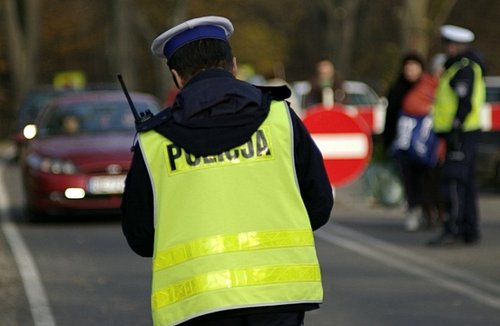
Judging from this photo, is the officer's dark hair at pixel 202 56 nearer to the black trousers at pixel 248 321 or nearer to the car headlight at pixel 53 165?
the black trousers at pixel 248 321

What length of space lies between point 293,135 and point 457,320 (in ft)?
17.0

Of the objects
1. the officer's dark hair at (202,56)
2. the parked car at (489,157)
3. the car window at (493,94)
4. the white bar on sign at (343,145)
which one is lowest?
the parked car at (489,157)

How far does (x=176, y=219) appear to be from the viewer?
484 cm

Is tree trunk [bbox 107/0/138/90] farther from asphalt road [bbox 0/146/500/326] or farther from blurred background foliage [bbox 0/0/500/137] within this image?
asphalt road [bbox 0/146/500/326]

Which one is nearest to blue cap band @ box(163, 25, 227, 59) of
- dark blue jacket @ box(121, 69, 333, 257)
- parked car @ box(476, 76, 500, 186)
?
dark blue jacket @ box(121, 69, 333, 257)

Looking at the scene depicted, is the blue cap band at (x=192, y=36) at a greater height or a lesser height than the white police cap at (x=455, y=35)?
greater

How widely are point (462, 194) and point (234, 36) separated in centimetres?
6290

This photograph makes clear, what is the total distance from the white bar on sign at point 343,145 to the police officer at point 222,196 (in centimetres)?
1423

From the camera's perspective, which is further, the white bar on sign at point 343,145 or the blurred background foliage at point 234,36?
the blurred background foliage at point 234,36

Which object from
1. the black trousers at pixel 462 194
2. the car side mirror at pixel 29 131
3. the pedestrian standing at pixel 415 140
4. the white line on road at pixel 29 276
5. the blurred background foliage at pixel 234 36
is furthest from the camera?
the blurred background foliage at pixel 234 36

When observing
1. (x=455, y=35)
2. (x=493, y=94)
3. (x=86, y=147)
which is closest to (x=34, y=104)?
(x=493, y=94)

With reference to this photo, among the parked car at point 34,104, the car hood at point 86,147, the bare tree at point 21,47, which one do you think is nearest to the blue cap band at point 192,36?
the car hood at point 86,147

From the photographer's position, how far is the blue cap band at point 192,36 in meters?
4.94

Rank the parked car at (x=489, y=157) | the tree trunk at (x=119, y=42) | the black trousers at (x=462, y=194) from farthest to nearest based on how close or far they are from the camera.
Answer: the tree trunk at (x=119, y=42) < the parked car at (x=489, y=157) < the black trousers at (x=462, y=194)
